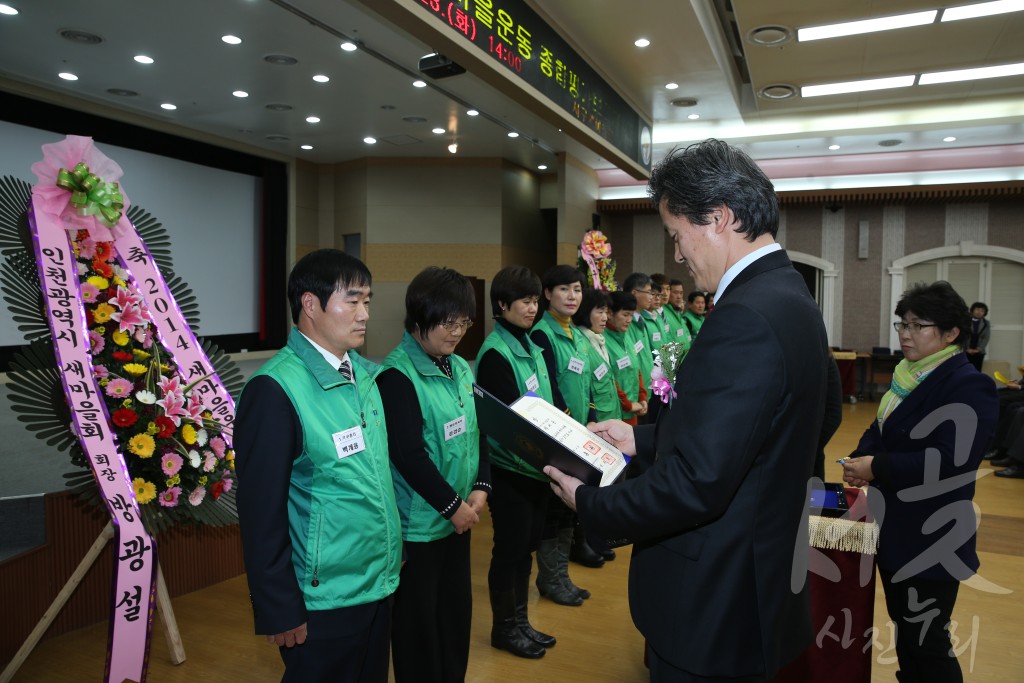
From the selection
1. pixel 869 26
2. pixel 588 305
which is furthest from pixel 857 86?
pixel 588 305

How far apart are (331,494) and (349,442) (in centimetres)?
12

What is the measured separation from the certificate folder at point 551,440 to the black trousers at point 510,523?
3.00 feet

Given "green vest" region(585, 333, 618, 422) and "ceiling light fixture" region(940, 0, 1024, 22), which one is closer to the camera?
"green vest" region(585, 333, 618, 422)

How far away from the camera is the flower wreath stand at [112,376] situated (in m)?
A: 2.04

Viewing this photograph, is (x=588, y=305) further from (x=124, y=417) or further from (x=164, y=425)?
(x=124, y=417)

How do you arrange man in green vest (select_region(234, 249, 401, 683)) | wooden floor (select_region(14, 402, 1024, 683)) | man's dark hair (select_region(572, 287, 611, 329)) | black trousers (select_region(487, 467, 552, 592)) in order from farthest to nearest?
man's dark hair (select_region(572, 287, 611, 329)) < black trousers (select_region(487, 467, 552, 592)) < wooden floor (select_region(14, 402, 1024, 683)) < man in green vest (select_region(234, 249, 401, 683))

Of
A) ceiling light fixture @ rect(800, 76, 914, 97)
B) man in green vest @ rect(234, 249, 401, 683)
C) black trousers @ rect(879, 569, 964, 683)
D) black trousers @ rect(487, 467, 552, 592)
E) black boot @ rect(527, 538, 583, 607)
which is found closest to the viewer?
man in green vest @ rect(234, 249, 401, 683)

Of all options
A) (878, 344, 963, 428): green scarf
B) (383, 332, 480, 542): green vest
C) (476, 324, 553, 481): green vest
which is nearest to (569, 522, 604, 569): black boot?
(476, 324, 553, 481): green vest

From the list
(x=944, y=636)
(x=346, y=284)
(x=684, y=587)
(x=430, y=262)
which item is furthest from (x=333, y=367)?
(x=430, y=262)

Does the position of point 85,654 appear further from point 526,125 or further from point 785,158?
point 785,158

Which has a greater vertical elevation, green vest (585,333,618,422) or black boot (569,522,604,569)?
green vest (585,333,618,422)

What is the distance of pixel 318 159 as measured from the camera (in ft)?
37.2

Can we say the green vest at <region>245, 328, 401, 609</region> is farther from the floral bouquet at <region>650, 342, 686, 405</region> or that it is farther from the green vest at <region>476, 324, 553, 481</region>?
the floral bouquet at <region>650, 342, 686, 405</region>

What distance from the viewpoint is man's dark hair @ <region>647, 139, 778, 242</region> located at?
1.23 meters
